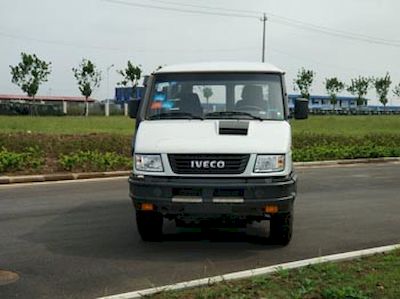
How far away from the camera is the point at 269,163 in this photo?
700 cm

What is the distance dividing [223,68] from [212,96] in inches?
20.5

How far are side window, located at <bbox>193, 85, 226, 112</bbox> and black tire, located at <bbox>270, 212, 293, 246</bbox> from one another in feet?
5.20

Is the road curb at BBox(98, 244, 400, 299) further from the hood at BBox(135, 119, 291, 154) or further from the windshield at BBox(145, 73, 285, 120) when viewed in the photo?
the windshield at BBox(145, 73, 285, 120)

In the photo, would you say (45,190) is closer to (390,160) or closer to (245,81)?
(245,81)

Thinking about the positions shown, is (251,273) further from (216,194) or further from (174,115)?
(174,115)

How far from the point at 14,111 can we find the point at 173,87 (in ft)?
175

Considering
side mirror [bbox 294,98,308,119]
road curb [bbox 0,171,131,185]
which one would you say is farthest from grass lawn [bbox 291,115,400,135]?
side mirror [bbox 294,98,308,119]

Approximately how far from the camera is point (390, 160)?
24.2 meters

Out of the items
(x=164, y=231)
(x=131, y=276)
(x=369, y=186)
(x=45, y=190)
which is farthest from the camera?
(x=369, y=186)

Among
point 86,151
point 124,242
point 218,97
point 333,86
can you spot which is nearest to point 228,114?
point 218,97

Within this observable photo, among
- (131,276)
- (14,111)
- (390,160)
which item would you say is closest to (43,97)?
(14,111)

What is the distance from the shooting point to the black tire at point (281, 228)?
7445mm

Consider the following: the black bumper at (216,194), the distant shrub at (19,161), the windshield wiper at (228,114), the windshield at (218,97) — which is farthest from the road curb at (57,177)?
the black bumper at (216,194)

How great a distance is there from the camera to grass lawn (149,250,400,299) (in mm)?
5281
